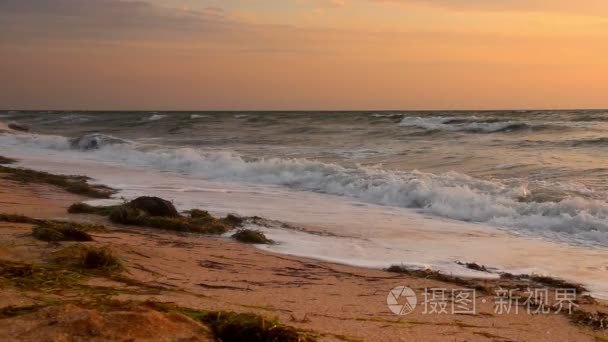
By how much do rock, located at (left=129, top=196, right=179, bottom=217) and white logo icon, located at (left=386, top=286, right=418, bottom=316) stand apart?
3.68m

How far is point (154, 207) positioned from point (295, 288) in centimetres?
347

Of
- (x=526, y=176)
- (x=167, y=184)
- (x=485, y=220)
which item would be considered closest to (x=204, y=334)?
(x=485, y=220)

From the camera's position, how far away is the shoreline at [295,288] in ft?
12.8

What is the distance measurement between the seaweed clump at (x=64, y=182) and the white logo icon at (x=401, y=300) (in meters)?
6.44

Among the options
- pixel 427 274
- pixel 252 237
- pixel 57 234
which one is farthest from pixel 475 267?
pixel 57 234

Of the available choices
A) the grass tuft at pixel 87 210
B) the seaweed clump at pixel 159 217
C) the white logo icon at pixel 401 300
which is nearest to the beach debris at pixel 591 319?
the white logo icon at pixel 401 300

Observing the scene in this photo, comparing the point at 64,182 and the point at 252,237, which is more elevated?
the point at 64,182

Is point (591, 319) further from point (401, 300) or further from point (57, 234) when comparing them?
point (57, 234)

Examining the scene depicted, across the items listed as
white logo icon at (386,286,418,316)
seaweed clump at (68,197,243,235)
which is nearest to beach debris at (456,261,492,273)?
white logo icon at (386,286,418,316)

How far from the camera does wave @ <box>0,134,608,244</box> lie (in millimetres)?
8742

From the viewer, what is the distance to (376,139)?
2697 centimetres

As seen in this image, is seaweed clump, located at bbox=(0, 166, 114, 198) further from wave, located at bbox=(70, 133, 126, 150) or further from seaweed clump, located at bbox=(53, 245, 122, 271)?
wave, located at bbox=(70, 133, 126, 150)

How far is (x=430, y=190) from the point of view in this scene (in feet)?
36.4

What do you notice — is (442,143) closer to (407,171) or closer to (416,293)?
(407,171)
